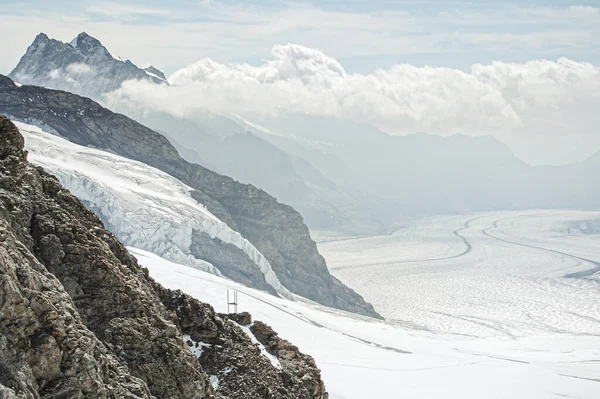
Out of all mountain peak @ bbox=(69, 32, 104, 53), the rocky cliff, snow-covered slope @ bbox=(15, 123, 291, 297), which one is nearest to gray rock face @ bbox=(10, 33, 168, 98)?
mountain peak @ bbox=(69, 32, 104, 53)

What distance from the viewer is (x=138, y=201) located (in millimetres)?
84062

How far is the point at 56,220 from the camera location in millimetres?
14297

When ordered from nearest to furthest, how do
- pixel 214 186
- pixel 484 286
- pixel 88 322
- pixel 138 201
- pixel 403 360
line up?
1. pixel 88 322
2. pixel 403 360
3. pixel 138 201
4. pixel 214 186
5. pixel 484 286

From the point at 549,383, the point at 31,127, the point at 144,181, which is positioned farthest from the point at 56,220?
the point at 31,127

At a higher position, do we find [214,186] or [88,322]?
[214,186]

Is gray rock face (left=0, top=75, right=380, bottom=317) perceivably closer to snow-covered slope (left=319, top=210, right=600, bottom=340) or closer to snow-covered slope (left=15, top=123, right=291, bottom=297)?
snow-covered slope (left=15, top=123, right=291, bottom=297)

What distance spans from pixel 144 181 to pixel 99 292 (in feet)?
265

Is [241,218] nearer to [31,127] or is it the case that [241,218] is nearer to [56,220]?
[31,127]

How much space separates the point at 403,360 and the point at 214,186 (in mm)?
68973

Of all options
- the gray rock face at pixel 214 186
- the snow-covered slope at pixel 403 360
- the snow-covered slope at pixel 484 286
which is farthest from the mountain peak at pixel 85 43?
the snow-covered slope at pixel 403 360

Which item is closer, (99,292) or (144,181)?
(99,292)

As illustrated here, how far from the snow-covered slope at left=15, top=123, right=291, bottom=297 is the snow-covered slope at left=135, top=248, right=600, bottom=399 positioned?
18.5 meters

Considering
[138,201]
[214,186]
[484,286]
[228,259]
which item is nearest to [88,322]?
[138,201]

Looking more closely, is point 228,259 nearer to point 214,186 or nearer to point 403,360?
point 214,186
